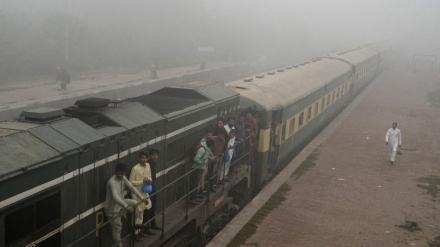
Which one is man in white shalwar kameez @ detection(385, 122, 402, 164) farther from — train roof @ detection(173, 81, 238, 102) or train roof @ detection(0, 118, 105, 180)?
train roof @ detection(0, 118, 105, 180)

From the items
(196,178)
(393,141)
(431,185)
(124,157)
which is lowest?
(431,185)

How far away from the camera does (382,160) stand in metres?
18.1

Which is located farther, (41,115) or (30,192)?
(41,115)

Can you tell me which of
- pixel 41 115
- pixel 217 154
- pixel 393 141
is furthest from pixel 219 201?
pixel 393 141

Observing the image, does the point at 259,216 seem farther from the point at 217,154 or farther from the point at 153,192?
the point at 153,192

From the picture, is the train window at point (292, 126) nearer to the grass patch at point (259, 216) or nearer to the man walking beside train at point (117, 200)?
the grass patch at point (259, 216)

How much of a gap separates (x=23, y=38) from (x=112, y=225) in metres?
47.5

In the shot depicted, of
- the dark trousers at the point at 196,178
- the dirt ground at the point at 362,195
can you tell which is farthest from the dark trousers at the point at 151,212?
the dirt ground at the point at 362,195

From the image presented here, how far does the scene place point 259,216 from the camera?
1214 cm

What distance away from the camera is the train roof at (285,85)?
594 inches

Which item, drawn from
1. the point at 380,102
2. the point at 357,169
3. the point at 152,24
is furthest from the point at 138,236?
the point at 152,24

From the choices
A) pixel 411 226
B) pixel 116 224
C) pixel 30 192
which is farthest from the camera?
pixel 411 226

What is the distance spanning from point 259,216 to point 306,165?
207 inches

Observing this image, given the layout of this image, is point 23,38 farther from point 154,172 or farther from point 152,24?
point 154,172
